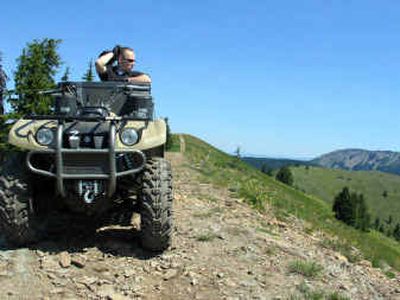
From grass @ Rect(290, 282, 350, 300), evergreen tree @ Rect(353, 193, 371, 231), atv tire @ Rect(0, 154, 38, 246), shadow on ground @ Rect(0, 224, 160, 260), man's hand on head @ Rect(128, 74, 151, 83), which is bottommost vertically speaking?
evergreen tree @ Rect(353, 193, 371, 231)

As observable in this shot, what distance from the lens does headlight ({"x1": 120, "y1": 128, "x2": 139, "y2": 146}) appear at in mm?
6617

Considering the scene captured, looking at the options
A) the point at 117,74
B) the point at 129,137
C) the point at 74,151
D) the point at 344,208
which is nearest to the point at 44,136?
the point at 74,151

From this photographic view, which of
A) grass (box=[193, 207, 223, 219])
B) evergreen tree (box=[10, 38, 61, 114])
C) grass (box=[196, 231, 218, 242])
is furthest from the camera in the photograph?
evergreen tree (box=[10, 38, 61, 114])

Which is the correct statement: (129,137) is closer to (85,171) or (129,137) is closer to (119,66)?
(85,171)

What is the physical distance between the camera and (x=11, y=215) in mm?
6758

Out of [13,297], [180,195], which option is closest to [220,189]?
[180,195]

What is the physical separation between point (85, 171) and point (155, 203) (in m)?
0.92

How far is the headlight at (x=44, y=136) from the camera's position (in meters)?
6.58

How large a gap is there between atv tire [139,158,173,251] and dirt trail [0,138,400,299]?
361 millimetres

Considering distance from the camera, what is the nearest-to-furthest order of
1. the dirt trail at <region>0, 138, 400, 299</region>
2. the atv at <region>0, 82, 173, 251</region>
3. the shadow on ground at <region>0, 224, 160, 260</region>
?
the dirt trail at <region>0, 138, 400, 299</region>
the atv at <region>0, 82, 173, 251</region>
the shadow on ground at <region>0, 224, 160, 260</region>

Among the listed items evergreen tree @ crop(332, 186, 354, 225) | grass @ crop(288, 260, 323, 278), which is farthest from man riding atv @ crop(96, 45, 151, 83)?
evergreen tree @ crop(332, 186, 354, 225)

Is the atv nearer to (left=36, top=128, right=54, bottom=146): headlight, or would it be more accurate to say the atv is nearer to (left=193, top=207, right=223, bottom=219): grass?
(left=36, top=128, right=54, bottom=146): headlight

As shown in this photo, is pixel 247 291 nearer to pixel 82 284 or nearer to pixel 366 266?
pixel 82 284

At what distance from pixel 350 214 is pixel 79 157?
281 feet
